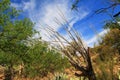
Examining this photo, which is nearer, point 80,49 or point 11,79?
point 80,49

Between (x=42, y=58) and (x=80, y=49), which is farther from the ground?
(x=42, y=58)

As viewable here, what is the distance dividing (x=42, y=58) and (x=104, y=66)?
35748mm

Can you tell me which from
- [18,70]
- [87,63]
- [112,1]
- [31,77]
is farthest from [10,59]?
[87,63]

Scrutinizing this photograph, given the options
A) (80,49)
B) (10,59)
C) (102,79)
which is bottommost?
(102,79)

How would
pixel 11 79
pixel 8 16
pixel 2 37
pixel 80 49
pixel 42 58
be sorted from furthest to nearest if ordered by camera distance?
1. pixel 42 58
2. pixel 11 79
3. pixel 8 16
4. pixel 2 37
5. pixel 80 49

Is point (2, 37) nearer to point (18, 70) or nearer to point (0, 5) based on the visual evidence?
point (0, 5)

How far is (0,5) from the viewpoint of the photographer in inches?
1208

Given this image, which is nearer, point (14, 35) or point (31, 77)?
point (14, 35)

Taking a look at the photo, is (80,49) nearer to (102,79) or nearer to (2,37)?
(102,79)

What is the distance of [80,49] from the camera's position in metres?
6.53

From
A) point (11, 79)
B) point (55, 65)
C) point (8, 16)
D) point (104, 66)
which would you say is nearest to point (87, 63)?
point (104, 66)

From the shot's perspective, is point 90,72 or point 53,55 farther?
point 53,55

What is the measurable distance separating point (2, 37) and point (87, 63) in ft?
77.3

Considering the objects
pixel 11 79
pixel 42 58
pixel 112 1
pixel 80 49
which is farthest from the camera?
pixel 42 58
